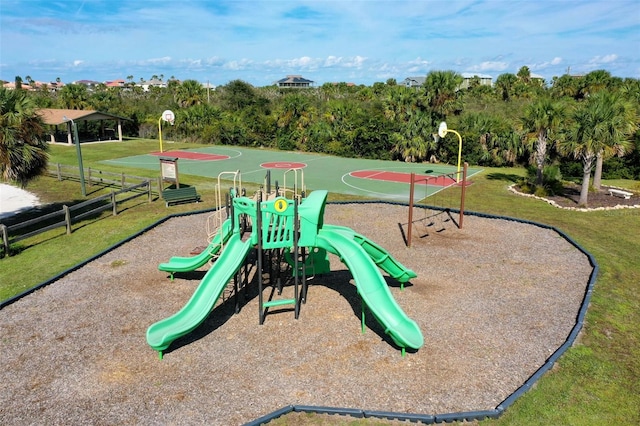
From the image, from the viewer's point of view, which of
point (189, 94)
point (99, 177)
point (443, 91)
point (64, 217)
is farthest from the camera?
point (189, 94)

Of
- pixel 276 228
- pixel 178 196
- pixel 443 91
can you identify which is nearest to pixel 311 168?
pixel 443 91

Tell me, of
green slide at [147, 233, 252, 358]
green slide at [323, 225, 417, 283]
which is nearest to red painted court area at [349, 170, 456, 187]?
green slide at [323, 225, 417, 283]

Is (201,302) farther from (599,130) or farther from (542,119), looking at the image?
(542,119)

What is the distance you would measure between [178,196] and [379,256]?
12053 millimetres

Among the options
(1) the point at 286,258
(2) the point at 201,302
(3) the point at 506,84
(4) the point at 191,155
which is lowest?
(2) the point at 201,302

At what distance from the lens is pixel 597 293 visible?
12.0 metres

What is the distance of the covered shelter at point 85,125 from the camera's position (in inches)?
1665

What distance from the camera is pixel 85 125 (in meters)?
50.8

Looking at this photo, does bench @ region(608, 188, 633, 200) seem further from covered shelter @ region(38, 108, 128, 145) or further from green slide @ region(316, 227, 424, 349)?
covered shelter @ region(38, 108, 128, 145)

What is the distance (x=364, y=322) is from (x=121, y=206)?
1492 centimetres

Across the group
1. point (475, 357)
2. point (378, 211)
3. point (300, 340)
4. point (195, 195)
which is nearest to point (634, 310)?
point (475, 357)

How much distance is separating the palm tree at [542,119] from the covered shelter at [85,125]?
34.1 meters

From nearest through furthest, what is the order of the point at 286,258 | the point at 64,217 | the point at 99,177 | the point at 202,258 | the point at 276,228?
the point at 276,228, the point at 286,258, the point at 202,258, the point at 64,217, the point at 99,177

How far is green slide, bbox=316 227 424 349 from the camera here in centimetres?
912
